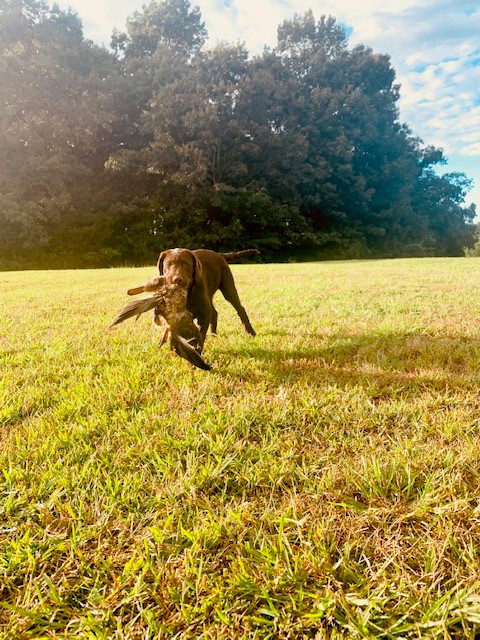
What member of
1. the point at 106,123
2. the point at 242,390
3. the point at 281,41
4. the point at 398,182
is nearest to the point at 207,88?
the point at 106,123

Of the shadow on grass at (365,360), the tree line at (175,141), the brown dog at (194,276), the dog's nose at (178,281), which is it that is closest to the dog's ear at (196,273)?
the brown dog at (194,276)

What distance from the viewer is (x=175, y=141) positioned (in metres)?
23.1

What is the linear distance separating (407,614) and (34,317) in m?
4.51

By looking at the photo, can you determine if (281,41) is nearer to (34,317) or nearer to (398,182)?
(398,182)

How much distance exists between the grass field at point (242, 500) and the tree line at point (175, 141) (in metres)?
21.2

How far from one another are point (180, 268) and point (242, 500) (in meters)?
1.48

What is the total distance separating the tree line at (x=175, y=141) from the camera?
21.3 metres

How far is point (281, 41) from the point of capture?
28.3 m

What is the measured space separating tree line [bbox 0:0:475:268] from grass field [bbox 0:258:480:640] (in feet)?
69.6

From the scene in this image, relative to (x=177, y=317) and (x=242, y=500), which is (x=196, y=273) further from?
(x=242, y=500)

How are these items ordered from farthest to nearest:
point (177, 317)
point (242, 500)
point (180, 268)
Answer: point (180, 268) < point (177, 317) < point (242, 500)

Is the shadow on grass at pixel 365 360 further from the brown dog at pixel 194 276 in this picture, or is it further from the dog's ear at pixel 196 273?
the dog's ear at pixel 196 273

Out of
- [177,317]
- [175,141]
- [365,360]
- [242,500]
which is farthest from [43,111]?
[242,500]

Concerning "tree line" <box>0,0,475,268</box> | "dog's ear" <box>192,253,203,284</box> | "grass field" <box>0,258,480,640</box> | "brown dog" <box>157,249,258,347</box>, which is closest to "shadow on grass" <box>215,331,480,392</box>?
"grass field" <box>0,258,480,640</box>
